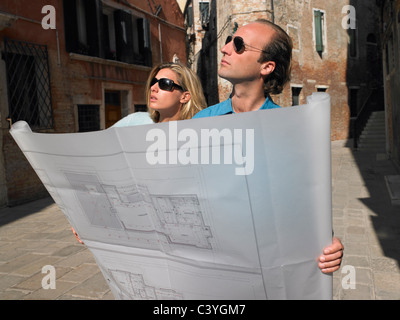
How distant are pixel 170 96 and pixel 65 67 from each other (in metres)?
7.61

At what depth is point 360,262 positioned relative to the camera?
357 cm

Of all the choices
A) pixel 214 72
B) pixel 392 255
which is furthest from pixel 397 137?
pixel 214 72

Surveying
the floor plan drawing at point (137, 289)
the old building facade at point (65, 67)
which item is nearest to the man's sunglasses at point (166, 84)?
the floor plan drawing at point (137, 289)

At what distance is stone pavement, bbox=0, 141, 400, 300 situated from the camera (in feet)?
10.2

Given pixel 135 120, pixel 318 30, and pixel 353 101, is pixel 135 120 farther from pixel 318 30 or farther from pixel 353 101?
pixel 353 101

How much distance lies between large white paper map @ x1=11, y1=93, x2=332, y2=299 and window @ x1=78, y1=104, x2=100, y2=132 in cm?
848

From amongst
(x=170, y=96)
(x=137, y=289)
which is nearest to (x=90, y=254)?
(x=170, y=96)

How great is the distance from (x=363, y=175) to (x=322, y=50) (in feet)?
31.3

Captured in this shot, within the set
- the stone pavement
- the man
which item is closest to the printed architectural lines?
the man

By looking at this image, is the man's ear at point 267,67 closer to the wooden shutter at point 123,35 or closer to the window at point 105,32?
the window at point 105,32

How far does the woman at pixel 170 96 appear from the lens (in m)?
1.65

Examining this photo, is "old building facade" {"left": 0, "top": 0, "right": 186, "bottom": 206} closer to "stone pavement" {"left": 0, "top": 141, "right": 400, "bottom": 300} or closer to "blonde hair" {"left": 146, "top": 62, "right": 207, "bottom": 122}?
"stone pavement" {"left": 0, "top": 141, "right": 400, "bottom": 300}

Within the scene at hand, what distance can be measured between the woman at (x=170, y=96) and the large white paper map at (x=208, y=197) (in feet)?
2.33

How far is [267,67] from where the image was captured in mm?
1219
